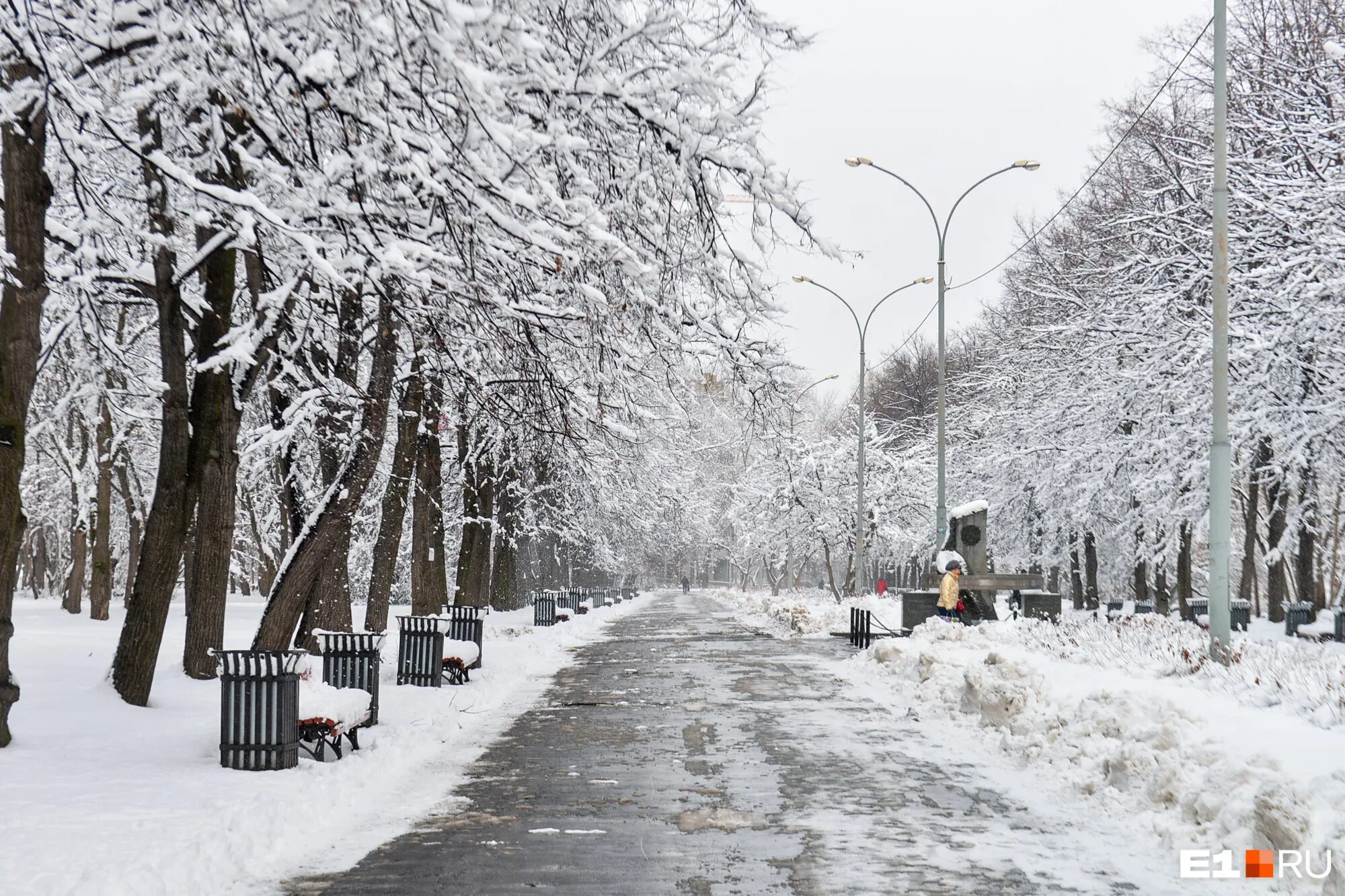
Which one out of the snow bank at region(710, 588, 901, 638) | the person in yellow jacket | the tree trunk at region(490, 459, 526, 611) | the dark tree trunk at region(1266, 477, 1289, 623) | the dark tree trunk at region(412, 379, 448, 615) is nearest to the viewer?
the dark tree trunk at region(412, 379, 448, 615)

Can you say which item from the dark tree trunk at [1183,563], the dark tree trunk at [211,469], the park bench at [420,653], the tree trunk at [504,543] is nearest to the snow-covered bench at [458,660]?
the park bench at [420,653]

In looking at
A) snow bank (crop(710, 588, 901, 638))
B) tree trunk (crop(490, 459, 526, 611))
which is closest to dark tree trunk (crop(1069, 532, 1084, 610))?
snow bank (crop(710, 588, 901, 638))

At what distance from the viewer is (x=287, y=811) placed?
27.3 feet

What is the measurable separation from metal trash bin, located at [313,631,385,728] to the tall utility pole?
342 inches

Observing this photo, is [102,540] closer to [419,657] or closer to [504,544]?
[504,544]

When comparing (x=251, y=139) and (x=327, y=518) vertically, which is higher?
(x=251, y=139)

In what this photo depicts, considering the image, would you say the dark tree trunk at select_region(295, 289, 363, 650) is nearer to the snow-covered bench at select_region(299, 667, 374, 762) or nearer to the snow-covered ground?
the snow-covered bench at select_region(299, 667, 374, 762)

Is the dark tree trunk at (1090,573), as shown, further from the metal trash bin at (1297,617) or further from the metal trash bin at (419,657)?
the metal trash bin at (419,657)

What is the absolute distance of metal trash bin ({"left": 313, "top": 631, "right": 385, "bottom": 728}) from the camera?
13.5 metres

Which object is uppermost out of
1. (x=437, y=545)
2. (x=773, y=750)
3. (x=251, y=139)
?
(x=251, y=139)

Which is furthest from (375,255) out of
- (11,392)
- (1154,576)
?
(1154,576)

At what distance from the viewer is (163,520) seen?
12570mm

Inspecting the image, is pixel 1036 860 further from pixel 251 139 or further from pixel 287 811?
pixel 251 139

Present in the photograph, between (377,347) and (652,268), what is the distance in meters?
7.18
